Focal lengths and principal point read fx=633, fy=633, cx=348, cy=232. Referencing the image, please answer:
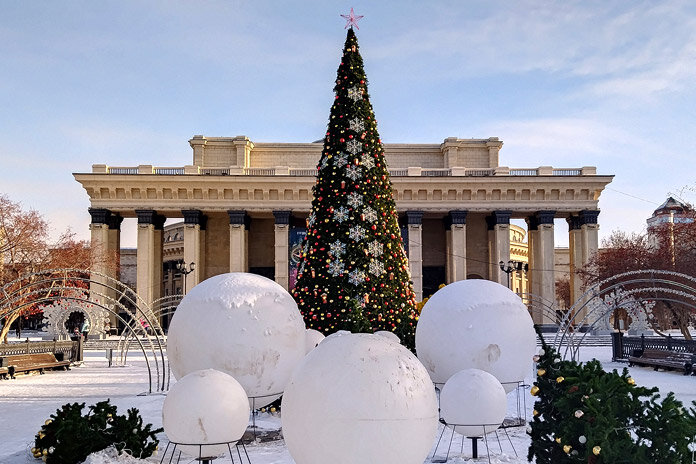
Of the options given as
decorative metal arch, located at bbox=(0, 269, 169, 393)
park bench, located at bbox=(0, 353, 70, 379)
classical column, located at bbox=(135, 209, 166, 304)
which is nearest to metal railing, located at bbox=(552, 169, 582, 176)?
classical column, located at bbox=(135, 209, 166, 304)

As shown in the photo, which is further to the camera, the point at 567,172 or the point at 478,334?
the point at 567,172

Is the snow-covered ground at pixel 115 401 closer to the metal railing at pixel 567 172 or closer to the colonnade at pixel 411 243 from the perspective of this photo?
the colonnade at pixel 411 243

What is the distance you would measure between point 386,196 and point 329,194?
56.4 inches

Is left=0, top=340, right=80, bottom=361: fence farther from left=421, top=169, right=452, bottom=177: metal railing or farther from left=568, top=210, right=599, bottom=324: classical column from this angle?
left=568, top=210, right=599, bottom=324: classical column

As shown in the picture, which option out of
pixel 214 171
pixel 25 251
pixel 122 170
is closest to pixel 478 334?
pixel 25 251

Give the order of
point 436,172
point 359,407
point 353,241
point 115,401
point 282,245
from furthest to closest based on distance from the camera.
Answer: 1. point 436,172
2. point 282,245
3. point 115,401
4. point 353,241
5. point 359,407

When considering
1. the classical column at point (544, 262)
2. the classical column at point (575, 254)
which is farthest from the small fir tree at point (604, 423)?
the classical column at point (575, 254)

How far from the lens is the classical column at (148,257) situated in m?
47.1

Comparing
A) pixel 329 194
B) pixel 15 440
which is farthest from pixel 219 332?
pixel 329 194

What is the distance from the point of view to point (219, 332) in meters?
8.72

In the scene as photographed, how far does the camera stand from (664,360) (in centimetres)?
2109

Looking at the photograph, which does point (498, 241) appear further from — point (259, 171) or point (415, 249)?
point (259, 171)

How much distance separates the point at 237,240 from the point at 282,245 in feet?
11.4

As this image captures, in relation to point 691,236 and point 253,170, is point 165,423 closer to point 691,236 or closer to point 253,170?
Result: point 691,236
